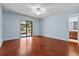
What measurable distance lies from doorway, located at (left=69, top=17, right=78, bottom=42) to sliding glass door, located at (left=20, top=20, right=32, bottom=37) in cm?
399

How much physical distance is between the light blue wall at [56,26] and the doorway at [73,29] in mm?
251

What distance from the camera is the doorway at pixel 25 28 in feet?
28.4

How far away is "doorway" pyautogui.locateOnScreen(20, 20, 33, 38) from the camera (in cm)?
865

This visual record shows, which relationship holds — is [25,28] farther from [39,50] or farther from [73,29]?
[39,50]

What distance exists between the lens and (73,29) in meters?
6.46

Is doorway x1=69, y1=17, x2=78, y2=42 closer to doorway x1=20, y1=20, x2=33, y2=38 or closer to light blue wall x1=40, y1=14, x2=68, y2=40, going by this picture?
light blue wall x1=40, y1=14, x2=68, y2=40

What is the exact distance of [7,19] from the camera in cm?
671

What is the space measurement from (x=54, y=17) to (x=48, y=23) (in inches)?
44.3

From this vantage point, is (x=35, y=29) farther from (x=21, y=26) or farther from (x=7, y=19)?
(x=7, y=19)

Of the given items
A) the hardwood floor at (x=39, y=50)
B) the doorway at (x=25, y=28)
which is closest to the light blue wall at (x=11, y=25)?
the doorway at (x=25, y=28)

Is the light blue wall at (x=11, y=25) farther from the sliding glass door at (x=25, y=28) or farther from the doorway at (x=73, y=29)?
the doorway at (x=73, y=29)

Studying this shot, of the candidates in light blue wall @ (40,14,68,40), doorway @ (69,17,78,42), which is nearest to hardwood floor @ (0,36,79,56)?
doorway @ (69,17,78,42)

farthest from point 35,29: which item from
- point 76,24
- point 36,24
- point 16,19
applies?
point 76,24

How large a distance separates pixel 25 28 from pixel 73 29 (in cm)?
425
